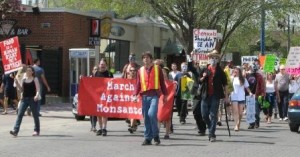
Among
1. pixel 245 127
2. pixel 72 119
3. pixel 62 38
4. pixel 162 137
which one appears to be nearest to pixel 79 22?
pixel 62 38

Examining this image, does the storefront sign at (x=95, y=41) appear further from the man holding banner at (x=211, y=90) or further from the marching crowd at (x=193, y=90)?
the man holding banner at (x=211, y=90)

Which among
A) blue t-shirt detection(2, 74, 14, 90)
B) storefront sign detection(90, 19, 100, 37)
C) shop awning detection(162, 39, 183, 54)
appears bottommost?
blue t-shirt detection(2, 74, 14, 90)

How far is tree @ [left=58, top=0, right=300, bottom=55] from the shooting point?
3070 centimetres

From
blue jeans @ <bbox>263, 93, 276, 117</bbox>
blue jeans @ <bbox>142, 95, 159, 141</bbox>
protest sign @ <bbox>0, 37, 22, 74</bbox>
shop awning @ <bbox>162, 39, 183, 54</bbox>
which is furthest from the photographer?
shop awning @ <bbox>162, 39, 183, 54</bbox>

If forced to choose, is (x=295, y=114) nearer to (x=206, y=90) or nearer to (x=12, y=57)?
(x=206, y=90)

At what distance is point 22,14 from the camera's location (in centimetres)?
2897

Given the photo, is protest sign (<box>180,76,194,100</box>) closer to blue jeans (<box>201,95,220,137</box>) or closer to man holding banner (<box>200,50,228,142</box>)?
man holding banner (<box>200,50,228,142</box>)

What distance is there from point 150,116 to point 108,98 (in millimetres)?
2923

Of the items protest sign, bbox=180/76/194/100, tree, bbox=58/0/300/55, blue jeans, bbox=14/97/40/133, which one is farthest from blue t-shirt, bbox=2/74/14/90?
tree, bbox=58/0/300/55

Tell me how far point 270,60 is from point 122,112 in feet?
43.6

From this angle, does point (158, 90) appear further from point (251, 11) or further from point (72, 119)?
point (251, 11)

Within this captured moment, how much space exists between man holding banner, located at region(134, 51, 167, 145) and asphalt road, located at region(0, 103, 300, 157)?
0.30m

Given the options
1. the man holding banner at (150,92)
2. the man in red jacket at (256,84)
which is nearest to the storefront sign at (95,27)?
the man in red jacket at (256,84)

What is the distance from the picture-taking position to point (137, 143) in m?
12.9
